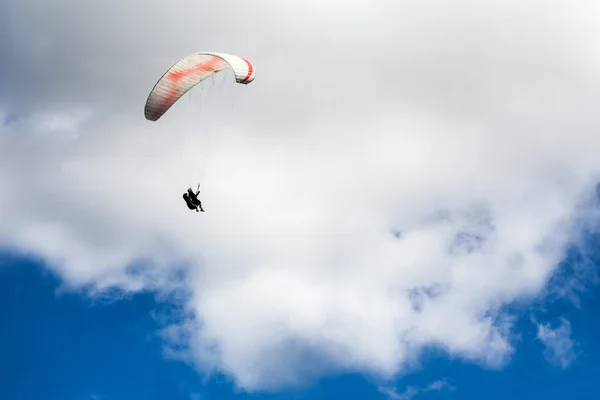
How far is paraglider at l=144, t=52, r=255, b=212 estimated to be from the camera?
6962 cm

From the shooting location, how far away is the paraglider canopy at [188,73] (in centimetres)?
6962

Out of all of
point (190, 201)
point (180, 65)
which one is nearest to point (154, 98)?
point (180, 65)

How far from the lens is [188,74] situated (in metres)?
70.0

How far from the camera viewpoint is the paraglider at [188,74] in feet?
228

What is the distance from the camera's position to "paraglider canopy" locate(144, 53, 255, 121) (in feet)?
228

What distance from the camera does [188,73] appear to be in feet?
230

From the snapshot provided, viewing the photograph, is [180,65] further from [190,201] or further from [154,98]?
[190,201]

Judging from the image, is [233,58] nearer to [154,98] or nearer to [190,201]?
[154,98]

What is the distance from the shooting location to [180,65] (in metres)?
69.8

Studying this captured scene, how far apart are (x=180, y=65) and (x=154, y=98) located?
336 cm

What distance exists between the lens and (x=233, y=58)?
7088cm

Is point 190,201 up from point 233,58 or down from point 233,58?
down

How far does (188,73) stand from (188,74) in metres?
0.08

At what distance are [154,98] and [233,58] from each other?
710 cm
